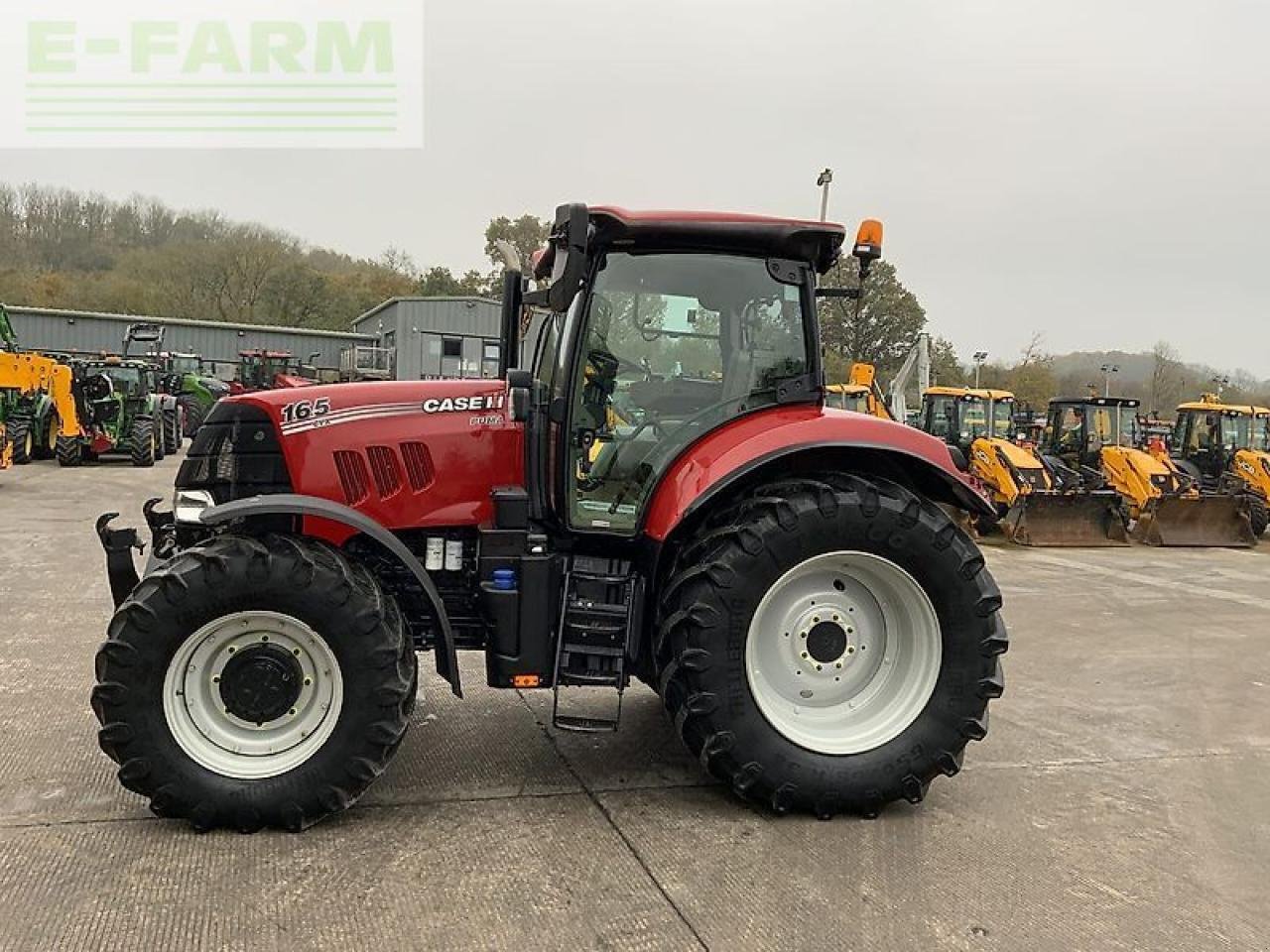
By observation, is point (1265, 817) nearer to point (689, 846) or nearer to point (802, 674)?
point (802, 674)

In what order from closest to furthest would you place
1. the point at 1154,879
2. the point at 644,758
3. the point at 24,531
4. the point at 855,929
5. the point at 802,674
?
the point at 855,929 < the point at 1154,879 < the point at 802,674 < the point at 644,758 < the point at 24,531

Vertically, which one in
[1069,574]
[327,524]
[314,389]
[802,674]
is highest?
[314,389]

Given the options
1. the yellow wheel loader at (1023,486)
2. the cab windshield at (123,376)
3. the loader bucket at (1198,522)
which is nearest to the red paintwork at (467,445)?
the yellow wheel loader at (1023,486)

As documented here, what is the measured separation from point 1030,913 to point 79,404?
62.3ft

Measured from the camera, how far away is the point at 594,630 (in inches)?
145

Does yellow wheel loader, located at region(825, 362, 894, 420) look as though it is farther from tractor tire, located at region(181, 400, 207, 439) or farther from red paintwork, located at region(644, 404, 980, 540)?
tractor tire, located at region(181, 400, 207, 439)

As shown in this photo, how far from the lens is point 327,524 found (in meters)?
3.69

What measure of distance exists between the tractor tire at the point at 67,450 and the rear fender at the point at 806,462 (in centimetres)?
1708

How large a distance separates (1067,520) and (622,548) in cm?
1053

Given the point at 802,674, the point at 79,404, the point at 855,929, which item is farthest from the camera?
the point at 79,404

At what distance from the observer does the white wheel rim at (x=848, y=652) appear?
3736mm

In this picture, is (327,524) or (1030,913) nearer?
(1030,913)

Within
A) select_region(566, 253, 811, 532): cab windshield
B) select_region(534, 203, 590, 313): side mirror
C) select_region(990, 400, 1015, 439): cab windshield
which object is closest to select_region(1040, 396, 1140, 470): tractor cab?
select_region(990, 400, 1015, 439): cab windshield

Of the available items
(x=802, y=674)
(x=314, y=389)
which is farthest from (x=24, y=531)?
(x=802, y=674)
